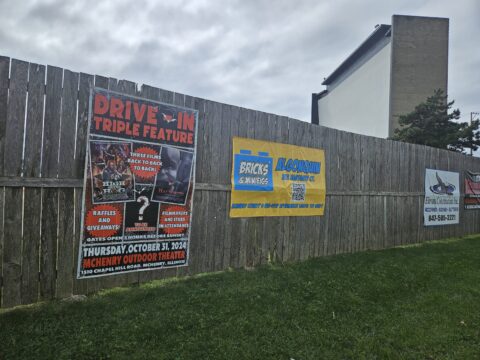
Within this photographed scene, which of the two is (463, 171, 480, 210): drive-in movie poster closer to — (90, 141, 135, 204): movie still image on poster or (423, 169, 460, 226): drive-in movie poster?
(423, 169, 460, 226): drive-in movie poster

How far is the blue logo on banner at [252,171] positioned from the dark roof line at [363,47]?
2246cm

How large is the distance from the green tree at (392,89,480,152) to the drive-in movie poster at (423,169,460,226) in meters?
9.44

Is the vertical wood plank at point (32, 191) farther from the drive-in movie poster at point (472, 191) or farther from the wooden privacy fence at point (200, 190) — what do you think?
the drive-in movie poster at point (472, 191)

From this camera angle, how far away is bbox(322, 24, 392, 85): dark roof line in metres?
23.4

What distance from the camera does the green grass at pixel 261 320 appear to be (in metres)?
2.70

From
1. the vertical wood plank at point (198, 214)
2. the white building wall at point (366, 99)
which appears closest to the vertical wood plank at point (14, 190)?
the vertical wood plank at point (198, 214)

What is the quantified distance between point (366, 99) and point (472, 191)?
1581 centimetres

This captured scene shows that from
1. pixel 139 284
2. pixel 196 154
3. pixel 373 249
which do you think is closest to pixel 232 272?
pixel 139 284

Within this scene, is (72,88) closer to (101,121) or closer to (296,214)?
(101,121)

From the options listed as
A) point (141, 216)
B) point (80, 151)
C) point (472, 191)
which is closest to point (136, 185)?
point (141, 216)

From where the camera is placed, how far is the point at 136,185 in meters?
4.15

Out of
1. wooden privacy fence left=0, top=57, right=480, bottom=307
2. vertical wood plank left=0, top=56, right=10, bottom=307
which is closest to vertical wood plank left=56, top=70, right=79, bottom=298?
wooden privacy fence left=0, top=57, right=480, bottom=307

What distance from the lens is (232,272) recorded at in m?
5.11

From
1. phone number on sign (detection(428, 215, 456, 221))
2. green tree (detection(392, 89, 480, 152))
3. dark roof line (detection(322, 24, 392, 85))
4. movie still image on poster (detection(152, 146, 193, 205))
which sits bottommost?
phone number on sign (detection(428, 215, 456, 221))
